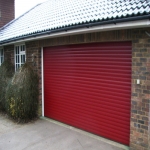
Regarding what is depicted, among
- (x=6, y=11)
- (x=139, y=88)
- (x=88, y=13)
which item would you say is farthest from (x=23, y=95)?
(x=6, y=11)

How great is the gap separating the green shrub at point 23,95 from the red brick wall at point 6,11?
24.2 feet

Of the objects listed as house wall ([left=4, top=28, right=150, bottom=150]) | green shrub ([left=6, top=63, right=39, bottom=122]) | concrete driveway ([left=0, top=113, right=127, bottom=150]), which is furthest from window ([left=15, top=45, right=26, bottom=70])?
house wall ([left=4, top=28, right=150, bottom=150])

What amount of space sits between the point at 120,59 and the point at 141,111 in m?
1.32

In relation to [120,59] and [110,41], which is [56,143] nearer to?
[120,59]

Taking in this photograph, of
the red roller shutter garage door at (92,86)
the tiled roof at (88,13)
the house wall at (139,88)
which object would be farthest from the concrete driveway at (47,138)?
the tiled roof at (88,13)

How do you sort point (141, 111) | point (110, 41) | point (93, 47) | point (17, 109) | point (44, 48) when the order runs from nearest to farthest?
1. point (141, 111)
2. point (110, 41)
3. point (93, 47)
4. point (17, 109)
5. point (44, 48)

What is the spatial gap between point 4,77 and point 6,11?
6987 mm

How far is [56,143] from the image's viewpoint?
4.43 meters

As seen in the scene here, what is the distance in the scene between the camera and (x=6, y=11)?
39.3ft

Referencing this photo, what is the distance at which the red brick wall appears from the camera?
11.7 metres

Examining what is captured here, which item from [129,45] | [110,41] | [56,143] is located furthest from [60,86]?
[129,45]

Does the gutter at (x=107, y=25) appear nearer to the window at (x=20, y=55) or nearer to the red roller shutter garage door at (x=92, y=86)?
the red roller shutter garage door at (x=92, y=86)

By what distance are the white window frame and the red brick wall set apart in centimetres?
535

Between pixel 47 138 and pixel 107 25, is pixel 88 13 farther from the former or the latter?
pixel 47 138
